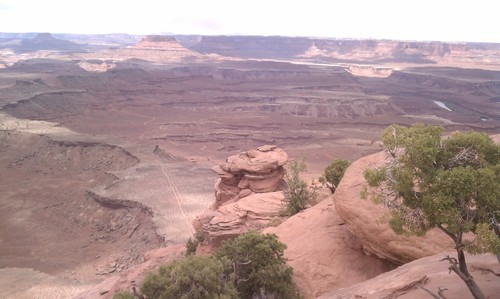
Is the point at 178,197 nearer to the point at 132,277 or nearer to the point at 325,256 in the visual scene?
the point at 132,277

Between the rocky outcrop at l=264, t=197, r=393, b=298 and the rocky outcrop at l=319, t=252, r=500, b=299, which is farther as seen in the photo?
the rocky outcrop at l=264, t=197, r=393, b=298

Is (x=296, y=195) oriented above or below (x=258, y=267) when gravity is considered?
above

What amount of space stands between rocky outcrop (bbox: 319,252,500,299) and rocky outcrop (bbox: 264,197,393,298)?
269cm

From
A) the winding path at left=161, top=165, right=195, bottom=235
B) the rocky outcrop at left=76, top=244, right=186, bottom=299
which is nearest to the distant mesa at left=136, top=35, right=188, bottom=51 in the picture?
the winding path at left=161, top=165, right=195, bottom=235

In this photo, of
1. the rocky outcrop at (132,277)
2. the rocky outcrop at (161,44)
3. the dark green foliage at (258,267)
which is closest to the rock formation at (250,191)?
the rocky outcrop at (132,277)

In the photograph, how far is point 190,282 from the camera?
1196cm

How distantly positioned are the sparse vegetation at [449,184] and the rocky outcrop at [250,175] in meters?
16.5

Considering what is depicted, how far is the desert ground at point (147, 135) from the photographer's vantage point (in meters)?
30.0

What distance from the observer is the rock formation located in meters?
19.9

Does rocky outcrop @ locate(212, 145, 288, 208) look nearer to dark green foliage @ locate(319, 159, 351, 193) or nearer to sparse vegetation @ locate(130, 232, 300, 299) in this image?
dark green foliage @ locate(319, 159, 351, 193)

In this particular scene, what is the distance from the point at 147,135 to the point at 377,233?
59.9m

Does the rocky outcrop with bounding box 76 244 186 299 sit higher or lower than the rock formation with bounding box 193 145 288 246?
lower

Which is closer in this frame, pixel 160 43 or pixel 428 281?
pixel 428 281

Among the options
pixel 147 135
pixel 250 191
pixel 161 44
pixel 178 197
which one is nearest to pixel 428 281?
pixel 250 191
